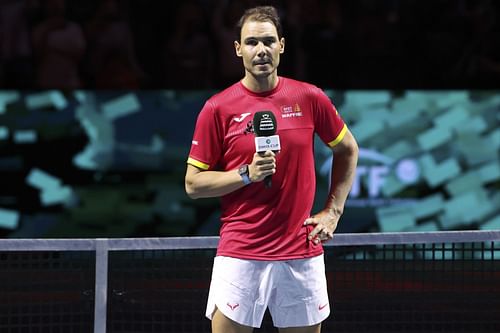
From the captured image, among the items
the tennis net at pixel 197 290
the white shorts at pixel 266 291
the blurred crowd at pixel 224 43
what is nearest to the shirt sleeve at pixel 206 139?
the white shorts at pixel 266 291

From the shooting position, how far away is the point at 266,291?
5.66 m

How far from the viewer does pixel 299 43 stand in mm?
12422

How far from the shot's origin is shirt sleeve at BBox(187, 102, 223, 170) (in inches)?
223

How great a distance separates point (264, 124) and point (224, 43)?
281 inches

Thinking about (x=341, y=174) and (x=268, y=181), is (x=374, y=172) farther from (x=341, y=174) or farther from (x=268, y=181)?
(x=268, y=181)

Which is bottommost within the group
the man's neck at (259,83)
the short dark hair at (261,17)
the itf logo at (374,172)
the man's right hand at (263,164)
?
the itf logo at (374,172)

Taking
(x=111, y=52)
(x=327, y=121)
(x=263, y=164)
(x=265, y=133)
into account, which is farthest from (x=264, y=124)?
(x=111, y=52)

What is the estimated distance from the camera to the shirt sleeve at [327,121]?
579 centimetres

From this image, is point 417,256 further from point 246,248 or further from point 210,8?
point 210,8

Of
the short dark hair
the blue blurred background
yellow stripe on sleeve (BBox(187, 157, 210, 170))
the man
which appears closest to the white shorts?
the man

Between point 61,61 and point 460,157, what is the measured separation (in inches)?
164

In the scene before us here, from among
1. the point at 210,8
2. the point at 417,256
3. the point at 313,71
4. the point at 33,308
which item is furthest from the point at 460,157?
the point at 33,308

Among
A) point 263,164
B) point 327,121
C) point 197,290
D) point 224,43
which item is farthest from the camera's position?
point 224,43

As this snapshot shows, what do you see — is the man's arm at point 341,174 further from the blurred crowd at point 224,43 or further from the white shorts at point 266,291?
the blurred crowd at point 224,43
